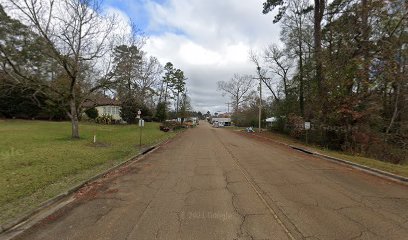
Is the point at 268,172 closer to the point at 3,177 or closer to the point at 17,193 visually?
the point at 17,193

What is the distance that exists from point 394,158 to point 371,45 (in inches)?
329

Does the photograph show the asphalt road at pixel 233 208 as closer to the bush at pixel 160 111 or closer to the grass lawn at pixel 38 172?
the grass lawn at pixel 38 172

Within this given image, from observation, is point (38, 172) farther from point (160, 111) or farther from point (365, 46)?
point (160, 111)

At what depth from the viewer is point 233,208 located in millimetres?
6246

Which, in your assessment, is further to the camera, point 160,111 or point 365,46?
point 160,111

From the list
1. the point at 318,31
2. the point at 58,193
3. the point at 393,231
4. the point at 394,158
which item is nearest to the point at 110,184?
the point at 58,193

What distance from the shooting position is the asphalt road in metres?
4.95

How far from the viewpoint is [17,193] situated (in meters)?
7.15

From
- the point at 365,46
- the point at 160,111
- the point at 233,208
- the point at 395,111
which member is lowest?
the point at 233,208

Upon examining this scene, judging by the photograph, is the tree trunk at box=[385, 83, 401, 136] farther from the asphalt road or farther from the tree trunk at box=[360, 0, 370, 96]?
the asphalt road

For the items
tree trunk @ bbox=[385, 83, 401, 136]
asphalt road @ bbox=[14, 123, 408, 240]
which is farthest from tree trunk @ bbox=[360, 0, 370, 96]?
asphalt road @ bbox=[14, 123, 408, 240]

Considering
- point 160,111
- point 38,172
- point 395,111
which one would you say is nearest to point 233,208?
point 38,172

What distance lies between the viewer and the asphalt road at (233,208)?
4949 mm

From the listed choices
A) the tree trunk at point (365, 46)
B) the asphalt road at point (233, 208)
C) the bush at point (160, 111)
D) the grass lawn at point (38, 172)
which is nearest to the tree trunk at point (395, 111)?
the tree trunk at point (365, 46)
